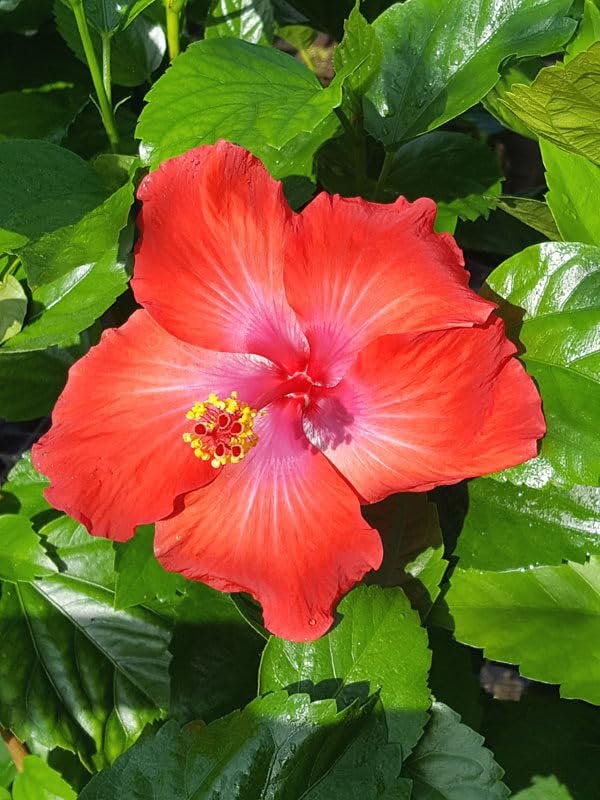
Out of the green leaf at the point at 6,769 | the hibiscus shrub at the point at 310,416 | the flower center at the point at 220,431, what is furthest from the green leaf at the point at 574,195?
the green leaf at the point at 6,769

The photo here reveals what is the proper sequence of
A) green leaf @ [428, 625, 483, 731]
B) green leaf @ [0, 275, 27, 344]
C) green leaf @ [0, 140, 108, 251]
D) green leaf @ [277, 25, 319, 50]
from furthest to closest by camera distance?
green leaf @ [277, 25, 319, 50] < green leaf @ [428, 625, 483, 731] < green leaf @ [0, 275, 27, 344] < green leaf @ [0, 140, 108, 251]

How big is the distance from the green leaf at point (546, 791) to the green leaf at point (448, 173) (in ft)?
2.71

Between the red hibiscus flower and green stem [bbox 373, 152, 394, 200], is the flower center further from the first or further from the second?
green stem [bbox 373, 152, 394, 200]

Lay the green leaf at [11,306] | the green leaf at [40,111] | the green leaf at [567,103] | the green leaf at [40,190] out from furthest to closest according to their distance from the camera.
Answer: the green leaf at [40,111]
the green leaf at [11,306]
the green leaf at [40,190]
the green leaf at [567,103]

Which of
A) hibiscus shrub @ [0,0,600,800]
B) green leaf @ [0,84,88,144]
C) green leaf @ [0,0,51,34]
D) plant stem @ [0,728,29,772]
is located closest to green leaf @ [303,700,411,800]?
hibiscus shrub @ [0,0,600,800]

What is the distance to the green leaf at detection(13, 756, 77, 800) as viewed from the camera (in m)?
1.17

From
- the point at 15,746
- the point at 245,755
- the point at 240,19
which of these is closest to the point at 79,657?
the point at 15,746

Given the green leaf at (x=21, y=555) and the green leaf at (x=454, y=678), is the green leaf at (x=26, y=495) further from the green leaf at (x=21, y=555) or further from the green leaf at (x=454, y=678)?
the green leaf at (x=454, y=678)

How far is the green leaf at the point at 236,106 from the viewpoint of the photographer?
0.93 m

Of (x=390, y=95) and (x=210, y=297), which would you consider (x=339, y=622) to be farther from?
(x=390, y=95)

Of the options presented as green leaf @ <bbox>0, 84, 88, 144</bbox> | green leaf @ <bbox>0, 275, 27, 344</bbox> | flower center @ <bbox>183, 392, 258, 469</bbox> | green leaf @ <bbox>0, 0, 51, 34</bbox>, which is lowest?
flower center @ <bbox>183, 392, 258, 469</bbox>

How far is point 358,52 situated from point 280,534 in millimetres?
525

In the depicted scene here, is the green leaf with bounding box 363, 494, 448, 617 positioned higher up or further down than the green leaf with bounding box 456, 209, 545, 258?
further down

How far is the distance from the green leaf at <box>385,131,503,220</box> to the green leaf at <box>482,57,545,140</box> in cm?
6
